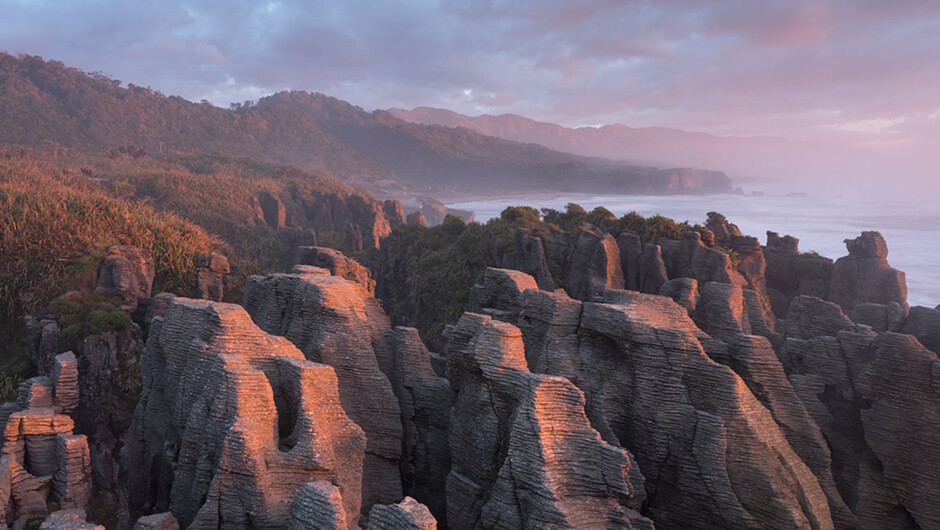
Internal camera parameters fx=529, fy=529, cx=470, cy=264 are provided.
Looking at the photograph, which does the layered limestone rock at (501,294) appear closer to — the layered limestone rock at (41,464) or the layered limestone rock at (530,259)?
the layered limestone rock at (41,464)

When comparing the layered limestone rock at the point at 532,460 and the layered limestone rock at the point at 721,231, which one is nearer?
the layered limestone rock at the point at 532,460

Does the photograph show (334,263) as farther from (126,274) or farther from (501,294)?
(501,294)

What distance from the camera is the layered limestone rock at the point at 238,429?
8.66 meters

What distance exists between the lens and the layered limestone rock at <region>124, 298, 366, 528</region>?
8656 millimetres

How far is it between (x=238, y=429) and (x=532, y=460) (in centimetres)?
480

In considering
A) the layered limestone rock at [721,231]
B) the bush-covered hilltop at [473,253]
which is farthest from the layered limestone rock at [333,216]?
the layered limestone rock at [721,231]

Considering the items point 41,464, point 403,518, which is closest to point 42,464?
point 41,464

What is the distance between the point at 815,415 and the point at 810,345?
1.77 meters

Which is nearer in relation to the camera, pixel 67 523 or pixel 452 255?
pixel 67 523

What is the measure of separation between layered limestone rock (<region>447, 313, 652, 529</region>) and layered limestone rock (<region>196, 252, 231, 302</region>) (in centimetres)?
1478

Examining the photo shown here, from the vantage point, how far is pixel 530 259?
88.2ft

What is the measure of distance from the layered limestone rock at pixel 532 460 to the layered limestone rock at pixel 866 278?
23.7m

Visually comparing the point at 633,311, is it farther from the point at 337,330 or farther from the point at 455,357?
the point at 337,330

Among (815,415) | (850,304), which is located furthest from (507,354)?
(850,304)
